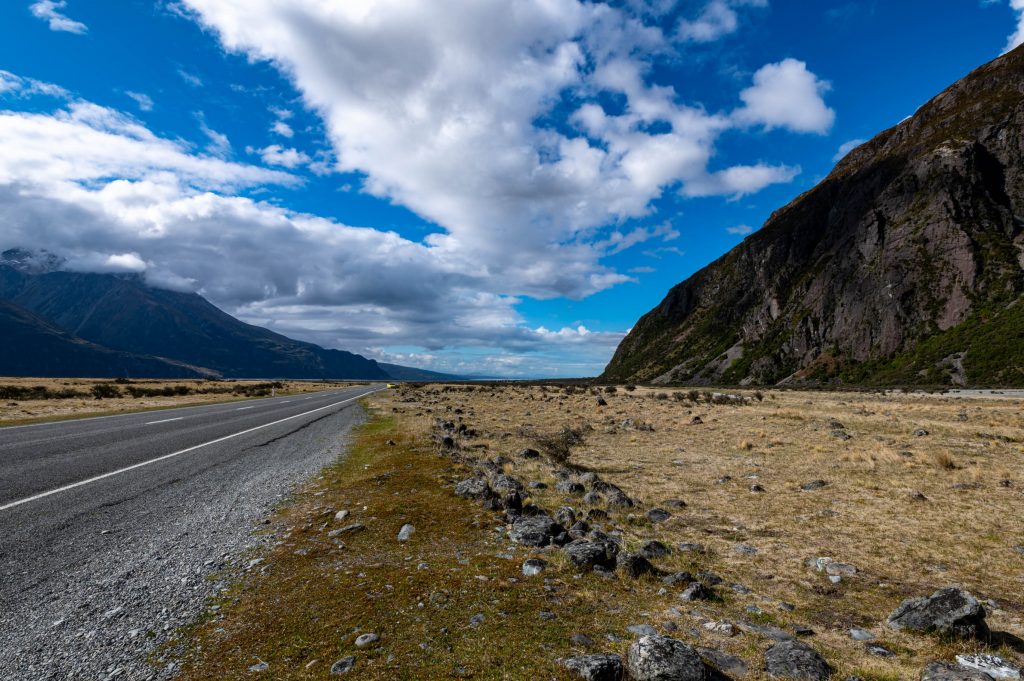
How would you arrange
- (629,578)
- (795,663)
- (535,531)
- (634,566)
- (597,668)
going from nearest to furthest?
(597,668), (795,663), (629,578), (634,566), (535,531)

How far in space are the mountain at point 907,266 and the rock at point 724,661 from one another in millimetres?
95959

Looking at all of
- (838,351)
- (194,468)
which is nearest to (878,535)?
(194,468)

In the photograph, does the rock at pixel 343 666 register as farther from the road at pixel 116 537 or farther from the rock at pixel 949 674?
the rock at pixel 949 674

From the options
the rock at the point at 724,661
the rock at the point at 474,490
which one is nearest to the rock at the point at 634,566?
the rock at the point at 724,661

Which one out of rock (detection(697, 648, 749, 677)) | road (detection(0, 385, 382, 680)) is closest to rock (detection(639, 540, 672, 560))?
rock (detection(697, 648, 749, 677))

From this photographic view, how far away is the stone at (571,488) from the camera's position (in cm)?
1159

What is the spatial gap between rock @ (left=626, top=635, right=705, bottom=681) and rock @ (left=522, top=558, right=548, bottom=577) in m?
2.27

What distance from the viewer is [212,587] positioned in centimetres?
581

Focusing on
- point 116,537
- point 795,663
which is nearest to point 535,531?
point 795,663

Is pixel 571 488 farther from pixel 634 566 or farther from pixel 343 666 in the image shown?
pixel 343 666

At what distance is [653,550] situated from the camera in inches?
306

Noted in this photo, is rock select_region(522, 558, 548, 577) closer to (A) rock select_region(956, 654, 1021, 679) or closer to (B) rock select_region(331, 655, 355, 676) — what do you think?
(B) rock select_region(331, 655, 355, 676)

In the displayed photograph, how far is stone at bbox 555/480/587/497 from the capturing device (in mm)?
11586

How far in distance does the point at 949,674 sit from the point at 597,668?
10.5 ft
